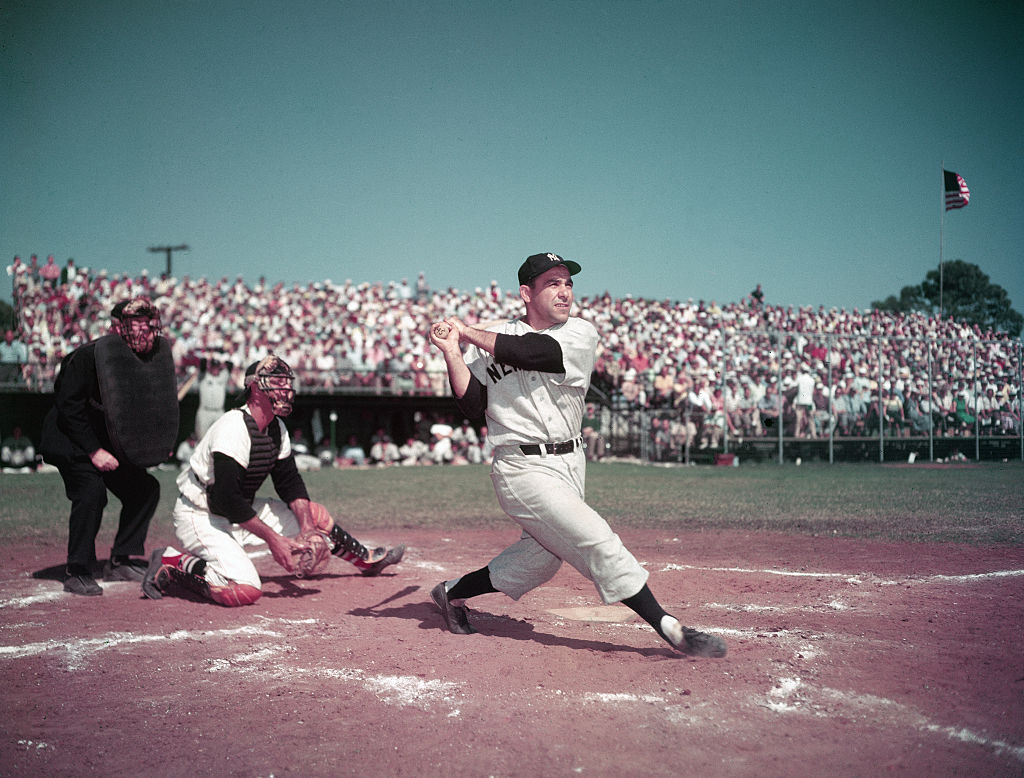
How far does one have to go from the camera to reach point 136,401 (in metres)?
5.68

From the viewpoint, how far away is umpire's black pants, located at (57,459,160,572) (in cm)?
557

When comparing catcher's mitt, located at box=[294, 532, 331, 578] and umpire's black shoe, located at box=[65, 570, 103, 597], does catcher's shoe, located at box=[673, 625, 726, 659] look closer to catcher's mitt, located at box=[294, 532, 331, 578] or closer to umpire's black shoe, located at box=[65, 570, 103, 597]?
catcher's mitt, located at box=[294, 532, 331, 578]

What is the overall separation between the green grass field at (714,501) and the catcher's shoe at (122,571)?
235 cm

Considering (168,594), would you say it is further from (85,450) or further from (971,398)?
(971,398)

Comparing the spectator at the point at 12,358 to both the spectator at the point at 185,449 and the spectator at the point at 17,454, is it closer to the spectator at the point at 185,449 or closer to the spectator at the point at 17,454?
the spectator at the point at 17,454

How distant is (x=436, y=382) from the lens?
21906 millimetres

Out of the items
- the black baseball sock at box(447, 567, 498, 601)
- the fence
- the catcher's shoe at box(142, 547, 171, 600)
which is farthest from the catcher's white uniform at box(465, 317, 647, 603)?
the fence

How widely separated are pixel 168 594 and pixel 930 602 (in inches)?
185

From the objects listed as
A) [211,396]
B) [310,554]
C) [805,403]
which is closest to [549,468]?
[310,554]

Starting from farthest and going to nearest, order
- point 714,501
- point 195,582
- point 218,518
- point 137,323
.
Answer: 1. point 714,501
2. point 137,323
3. point 218,518
4. point 195,582

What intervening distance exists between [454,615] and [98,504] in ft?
9.48

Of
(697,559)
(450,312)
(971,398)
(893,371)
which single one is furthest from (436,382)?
(697,559)

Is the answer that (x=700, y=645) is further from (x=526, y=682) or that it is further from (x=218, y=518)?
(x=218, y=518)

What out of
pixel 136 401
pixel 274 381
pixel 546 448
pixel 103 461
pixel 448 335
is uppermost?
pixel 448 335
